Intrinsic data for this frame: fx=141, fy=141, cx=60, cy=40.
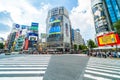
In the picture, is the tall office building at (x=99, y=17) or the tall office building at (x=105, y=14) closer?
the tall office building at (x=105, y=14)

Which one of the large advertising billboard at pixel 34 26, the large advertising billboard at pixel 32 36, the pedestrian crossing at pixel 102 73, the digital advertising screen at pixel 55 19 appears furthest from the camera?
the large advertising billboard at pixel 34 26

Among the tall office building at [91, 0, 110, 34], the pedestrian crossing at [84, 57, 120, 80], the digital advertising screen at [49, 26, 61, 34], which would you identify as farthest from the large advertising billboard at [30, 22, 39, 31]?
the pedestrian crossing at [84, 57, 120, 80]

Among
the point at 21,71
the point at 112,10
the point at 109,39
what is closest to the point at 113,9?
the point at 112,10

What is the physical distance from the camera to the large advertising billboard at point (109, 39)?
4474 cm

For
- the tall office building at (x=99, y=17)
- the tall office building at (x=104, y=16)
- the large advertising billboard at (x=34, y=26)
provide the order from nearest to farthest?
the tall office building at (x=104, y=16) → the tall office building at (x=99, y=17) → the large advertising billboard at (x=34, y=26)

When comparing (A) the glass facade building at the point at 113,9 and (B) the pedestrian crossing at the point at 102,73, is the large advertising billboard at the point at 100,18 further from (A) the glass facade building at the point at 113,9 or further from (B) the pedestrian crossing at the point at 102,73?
(B) the pedestrian crossing at the point at 102,73

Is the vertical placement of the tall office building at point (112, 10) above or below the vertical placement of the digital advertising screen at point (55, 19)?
below

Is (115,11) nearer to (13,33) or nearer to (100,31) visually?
(100,31)

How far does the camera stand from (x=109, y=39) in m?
47.1

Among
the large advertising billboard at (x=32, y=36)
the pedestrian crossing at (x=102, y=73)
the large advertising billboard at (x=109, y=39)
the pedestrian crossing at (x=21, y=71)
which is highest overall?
the large advertising billboard at (x=32, y=36)

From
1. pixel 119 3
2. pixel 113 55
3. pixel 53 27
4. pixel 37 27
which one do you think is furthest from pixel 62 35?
pixel 113 55

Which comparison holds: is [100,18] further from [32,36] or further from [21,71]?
[32,36]

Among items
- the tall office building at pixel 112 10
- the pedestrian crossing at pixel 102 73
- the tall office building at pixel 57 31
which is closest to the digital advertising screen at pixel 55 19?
the tall office building at pixel 57 31

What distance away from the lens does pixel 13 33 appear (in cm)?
12925
